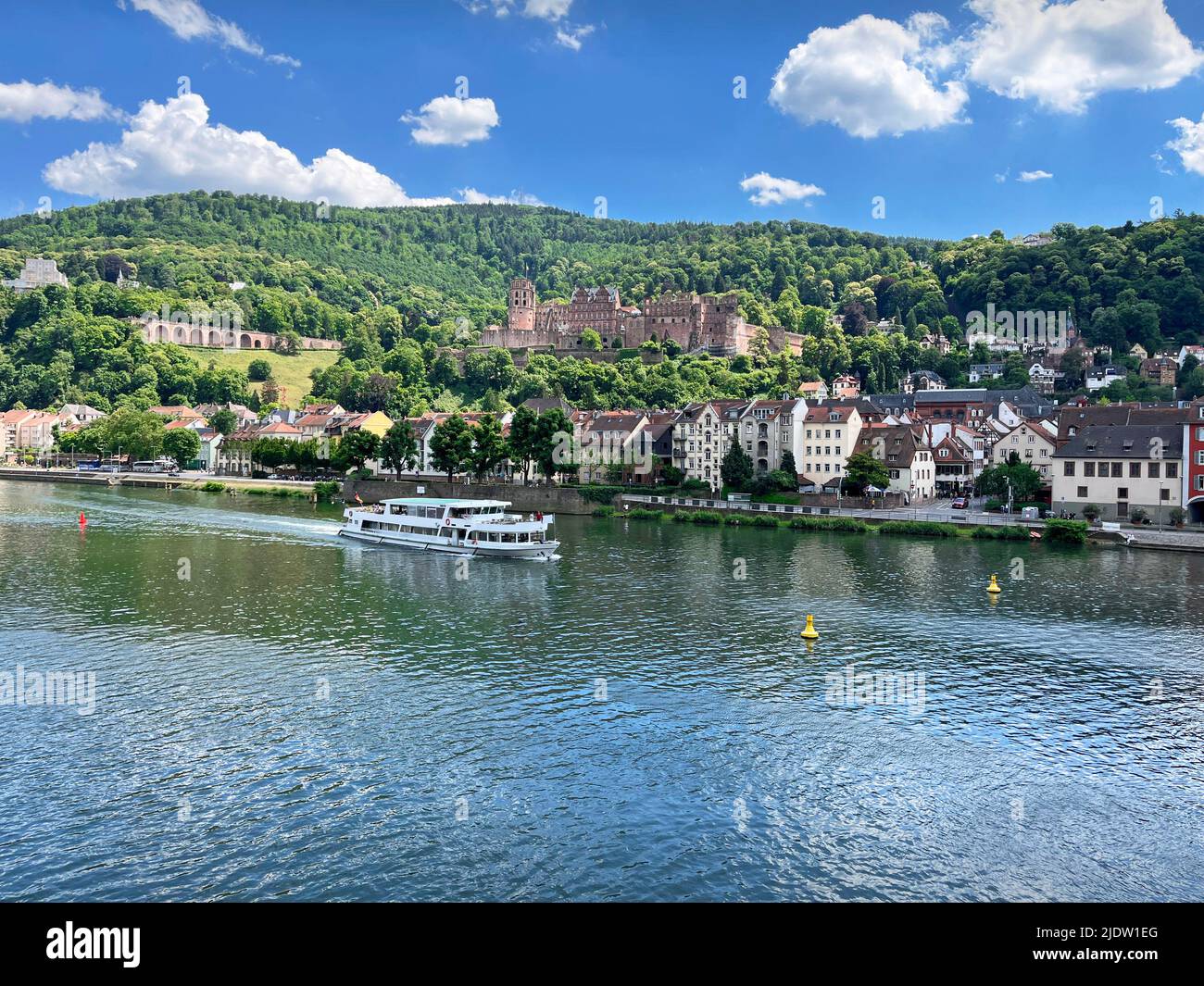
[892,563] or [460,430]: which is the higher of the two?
[460,430]

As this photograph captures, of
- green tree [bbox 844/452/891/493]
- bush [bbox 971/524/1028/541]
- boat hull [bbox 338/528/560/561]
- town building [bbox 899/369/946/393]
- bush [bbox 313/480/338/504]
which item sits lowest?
boat hull [bbox 338/528/560/561]

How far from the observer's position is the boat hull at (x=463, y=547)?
57.7m

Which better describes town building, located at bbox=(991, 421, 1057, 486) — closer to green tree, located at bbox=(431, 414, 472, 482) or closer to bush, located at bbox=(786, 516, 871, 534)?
bush, located at bbox=(786, 516, 871, 534)

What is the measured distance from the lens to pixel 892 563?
55.5 meters

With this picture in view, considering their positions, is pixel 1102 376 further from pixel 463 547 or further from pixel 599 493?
pixel 463 547

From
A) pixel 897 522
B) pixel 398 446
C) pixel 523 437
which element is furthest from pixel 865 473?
pixel 398 446

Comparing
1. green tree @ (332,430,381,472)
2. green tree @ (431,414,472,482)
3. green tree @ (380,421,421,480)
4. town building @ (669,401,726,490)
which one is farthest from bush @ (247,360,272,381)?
town building @ (669,401,726,490)

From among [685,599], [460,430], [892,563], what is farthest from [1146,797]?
[460,430]

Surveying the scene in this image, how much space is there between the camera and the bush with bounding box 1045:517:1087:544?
6344 cm
